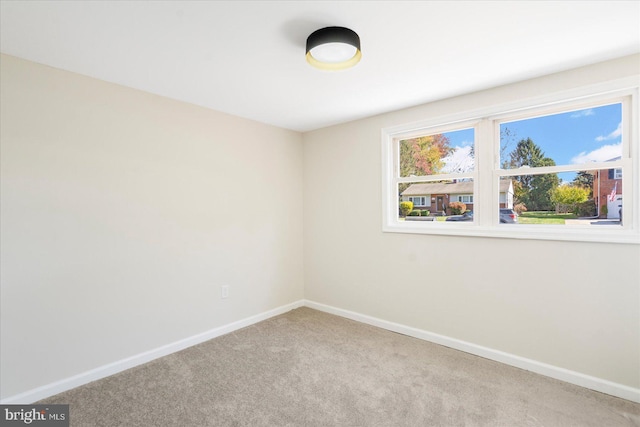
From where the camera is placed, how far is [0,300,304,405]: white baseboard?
205cm

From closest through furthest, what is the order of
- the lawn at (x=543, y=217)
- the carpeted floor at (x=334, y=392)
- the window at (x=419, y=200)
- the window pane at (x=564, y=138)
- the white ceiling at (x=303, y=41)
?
the white ceiling at (x=303, y=41), the carpeted floor at (x=334, y=392), the window pane at (x=564, y=138), the lawn at (x=543, y=217), the window at (x=419, y=200)

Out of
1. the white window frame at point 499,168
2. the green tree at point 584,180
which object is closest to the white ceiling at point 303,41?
the white window frame at point 499,168

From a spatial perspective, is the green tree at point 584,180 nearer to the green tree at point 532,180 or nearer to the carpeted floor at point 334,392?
the green tree at point 532,180

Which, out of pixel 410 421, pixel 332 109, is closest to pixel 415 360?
pixel 410 421

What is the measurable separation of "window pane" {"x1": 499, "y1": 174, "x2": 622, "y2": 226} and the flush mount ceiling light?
1.79 metres

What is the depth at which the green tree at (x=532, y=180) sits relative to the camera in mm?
2438

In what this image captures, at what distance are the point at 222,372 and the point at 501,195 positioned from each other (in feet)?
9.25

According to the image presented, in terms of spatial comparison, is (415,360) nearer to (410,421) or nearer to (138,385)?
(410,421)

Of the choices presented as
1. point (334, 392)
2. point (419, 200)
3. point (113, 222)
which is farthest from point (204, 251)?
point (419, 200)

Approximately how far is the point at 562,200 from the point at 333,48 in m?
2.15

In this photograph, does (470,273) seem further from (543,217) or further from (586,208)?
(586,208)

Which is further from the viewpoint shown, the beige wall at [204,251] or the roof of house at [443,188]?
the roof of house at [443,188]

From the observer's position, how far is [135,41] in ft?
6.06

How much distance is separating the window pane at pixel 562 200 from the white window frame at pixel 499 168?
5cm
